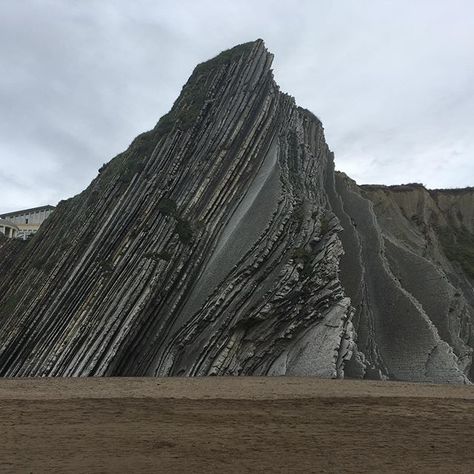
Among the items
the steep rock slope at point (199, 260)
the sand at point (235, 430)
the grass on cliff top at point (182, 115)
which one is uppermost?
the grass on cliff top at point (182, 115)

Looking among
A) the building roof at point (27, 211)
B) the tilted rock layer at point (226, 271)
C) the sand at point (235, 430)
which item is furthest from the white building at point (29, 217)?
the sand at point (235, 430)

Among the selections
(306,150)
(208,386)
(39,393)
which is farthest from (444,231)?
(39,393)

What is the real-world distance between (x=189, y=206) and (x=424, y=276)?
12.5 m

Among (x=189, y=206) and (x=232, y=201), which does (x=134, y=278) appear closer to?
(x=189, y=206)

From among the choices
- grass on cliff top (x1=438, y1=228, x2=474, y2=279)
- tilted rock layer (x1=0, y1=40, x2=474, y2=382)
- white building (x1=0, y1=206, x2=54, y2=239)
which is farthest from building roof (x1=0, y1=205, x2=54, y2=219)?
grass on cliff top (x1=438, y1=228, x2=474, y2=279)

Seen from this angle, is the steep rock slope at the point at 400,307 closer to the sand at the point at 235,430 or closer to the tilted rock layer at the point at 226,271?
the tilted rock layer at the point at 226,271

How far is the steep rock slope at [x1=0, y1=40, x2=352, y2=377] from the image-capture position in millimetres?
19547

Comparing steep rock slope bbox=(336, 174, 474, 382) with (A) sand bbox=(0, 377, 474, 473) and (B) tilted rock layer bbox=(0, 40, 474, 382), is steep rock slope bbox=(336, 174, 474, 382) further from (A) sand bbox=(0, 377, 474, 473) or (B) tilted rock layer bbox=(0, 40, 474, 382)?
(A) sand bbox=(0, 377, 474, 473)

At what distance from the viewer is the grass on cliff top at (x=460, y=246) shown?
1590 inches

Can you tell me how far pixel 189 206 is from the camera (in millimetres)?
25672

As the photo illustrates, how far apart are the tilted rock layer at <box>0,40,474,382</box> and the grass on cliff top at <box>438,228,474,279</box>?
6438 millimetres

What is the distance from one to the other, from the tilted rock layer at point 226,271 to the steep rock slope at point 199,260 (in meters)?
0.08

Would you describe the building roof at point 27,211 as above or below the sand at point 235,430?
above

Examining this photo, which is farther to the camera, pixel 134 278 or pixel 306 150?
pixel 306 150
